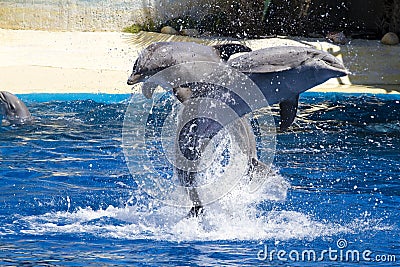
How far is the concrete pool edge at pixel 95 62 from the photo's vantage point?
37.6 feet

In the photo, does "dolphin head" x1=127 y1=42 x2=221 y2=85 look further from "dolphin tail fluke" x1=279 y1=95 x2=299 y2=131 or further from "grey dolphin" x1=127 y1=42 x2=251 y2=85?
"dolphin tail fluke" x1=279 y1=95 x2=299 y2=131

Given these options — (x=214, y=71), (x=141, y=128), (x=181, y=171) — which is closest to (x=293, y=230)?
(x=181, y=171)

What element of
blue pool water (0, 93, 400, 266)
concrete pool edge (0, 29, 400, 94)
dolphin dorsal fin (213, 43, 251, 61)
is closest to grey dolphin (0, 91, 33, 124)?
blue pool water (0, 93, 400, 266)

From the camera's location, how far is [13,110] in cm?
939


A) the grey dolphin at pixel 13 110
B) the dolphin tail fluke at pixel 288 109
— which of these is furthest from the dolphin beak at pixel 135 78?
the grey dolphin at pixel 13 110

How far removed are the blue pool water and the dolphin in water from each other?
508 millimetres

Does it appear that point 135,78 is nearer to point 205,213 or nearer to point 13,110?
point 205,213

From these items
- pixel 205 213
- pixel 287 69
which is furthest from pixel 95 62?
pixel 287 69

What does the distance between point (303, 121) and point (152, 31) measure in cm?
543

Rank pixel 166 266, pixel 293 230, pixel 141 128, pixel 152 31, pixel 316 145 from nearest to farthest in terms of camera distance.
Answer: pixel 166 266, pixel 293 230, pixel 316 145, pixel 141 128, pixel 152 31

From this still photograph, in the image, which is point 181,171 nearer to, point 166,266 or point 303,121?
point 166,266

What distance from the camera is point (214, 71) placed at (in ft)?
18.0

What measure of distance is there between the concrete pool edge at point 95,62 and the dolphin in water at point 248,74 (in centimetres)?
568

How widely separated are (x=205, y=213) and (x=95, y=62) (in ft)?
22.8
